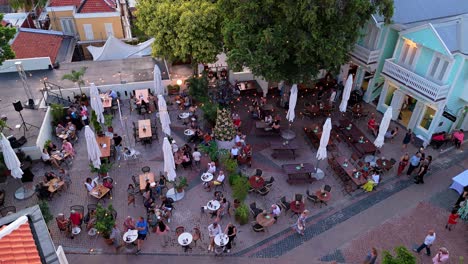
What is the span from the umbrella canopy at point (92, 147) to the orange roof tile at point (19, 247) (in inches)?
303

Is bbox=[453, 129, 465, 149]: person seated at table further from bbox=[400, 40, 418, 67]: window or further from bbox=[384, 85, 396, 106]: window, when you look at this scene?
bbox=[400, 40, 418, 67]: window

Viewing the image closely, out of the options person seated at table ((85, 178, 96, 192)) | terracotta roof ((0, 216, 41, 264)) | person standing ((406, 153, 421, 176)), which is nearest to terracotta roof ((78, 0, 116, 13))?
person seated at table ((85, 178, 96, 192))

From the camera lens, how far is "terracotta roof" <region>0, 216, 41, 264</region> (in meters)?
10.0

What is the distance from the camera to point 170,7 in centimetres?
2427

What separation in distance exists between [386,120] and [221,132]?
360 inches

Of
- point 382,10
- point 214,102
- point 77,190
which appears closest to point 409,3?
point 382,10

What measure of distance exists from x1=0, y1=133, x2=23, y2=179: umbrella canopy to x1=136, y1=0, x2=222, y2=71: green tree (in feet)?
38.4

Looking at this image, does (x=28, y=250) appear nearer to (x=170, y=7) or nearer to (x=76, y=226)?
(x=76, y=226)

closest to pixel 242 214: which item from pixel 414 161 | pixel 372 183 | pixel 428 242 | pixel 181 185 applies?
pixel 181 185

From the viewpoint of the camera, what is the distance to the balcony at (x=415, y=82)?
2106 centimetres

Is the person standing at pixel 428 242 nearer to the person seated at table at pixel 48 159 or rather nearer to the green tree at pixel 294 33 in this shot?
the green tree at pixel 294 33

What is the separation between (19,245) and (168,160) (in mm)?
8163

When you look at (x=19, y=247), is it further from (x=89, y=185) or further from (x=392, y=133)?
(x=392, y=133)

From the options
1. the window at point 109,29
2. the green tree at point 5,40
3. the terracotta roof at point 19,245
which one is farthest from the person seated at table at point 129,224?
the window at point 109,29
